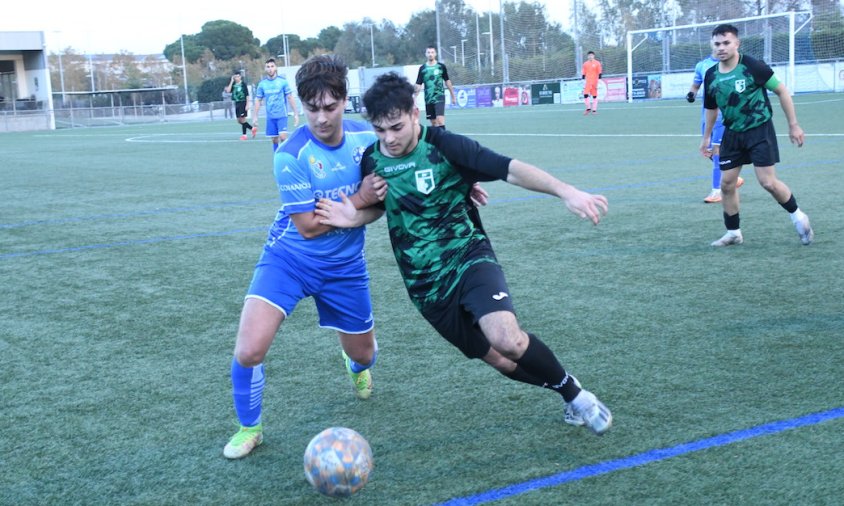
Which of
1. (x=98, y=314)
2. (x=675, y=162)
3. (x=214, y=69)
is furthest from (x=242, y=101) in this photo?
(x=214, y=69)

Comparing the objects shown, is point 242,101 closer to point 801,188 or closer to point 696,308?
point 801,188

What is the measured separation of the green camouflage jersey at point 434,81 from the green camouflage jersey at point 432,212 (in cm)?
1736

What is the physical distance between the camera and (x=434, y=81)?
21203 mm

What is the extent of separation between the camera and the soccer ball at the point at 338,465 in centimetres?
349

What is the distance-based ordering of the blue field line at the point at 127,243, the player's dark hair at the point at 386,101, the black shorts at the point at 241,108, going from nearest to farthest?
1. the player's dark hair at the point at 386,101
2. the blue field line at the point at 127,243
3. the black shorts at the point at 241,108

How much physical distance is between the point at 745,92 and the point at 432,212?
484 cm

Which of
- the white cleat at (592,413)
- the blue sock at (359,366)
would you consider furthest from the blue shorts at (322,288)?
the white cleat at (592,413)

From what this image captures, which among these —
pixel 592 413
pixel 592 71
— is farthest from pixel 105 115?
pixel 592 413

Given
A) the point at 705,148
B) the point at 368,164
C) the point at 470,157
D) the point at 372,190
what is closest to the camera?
the point at 470,157

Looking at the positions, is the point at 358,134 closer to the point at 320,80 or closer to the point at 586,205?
the point at 320,80

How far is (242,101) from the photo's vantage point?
28781 mm

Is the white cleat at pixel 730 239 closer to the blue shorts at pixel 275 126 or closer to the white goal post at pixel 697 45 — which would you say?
the blue shorts at pixel 275 126

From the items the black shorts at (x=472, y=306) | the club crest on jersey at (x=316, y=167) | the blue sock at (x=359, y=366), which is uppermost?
the club crest on jersey at (x=316, y=167)

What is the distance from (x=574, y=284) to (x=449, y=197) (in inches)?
122
